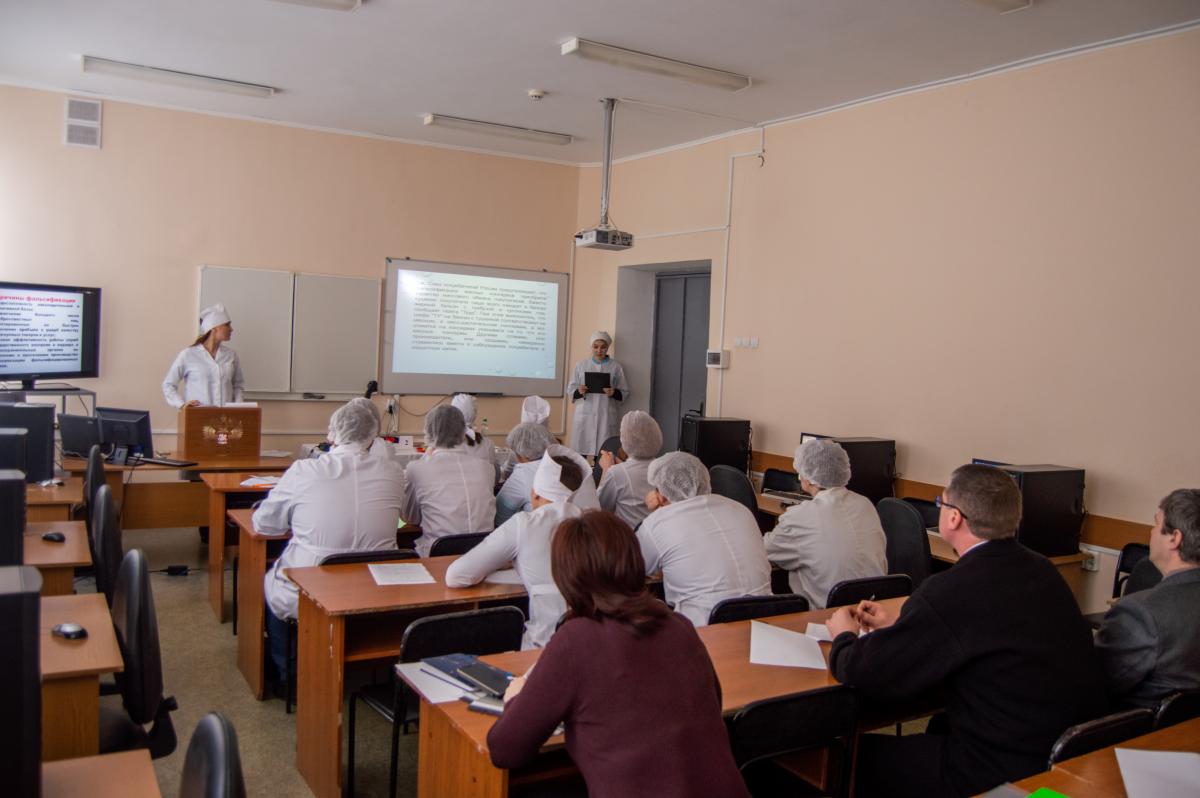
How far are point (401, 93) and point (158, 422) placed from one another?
3401mm

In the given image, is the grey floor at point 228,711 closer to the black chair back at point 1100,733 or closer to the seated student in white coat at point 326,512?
the seated student in white coat at point 326,512

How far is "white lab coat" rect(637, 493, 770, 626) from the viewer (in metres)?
3.17

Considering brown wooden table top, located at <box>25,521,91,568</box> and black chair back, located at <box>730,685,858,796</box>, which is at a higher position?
brown wooden table top, located at <box>25,521,91,568</box>

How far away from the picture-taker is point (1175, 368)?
4422 millimetres

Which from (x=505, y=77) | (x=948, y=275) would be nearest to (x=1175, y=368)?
(x=948, y=275)

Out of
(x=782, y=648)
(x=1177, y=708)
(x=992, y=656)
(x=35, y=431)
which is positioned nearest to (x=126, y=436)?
(x=35, y=431)

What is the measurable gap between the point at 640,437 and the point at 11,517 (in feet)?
9.38

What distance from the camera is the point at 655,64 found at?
555 cm

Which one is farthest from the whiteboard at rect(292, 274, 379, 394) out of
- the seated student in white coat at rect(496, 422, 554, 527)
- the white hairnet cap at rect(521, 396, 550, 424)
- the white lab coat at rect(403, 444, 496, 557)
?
the white lab coat at rect(403, 444, 496, 557)

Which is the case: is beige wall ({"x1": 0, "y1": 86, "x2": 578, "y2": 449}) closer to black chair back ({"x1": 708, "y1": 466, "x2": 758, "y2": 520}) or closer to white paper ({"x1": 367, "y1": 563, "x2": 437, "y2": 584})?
black chair back ({"x1": 708, "y1": 466, "x2": 758, "y2": 520})

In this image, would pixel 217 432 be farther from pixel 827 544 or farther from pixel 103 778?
pixel 103 778

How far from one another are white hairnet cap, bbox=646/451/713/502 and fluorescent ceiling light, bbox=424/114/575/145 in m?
4.95

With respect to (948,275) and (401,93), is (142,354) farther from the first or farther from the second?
(948,275)

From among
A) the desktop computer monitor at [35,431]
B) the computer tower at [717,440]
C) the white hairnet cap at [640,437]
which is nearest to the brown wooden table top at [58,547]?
the desktop computer monitor at [35,431]
